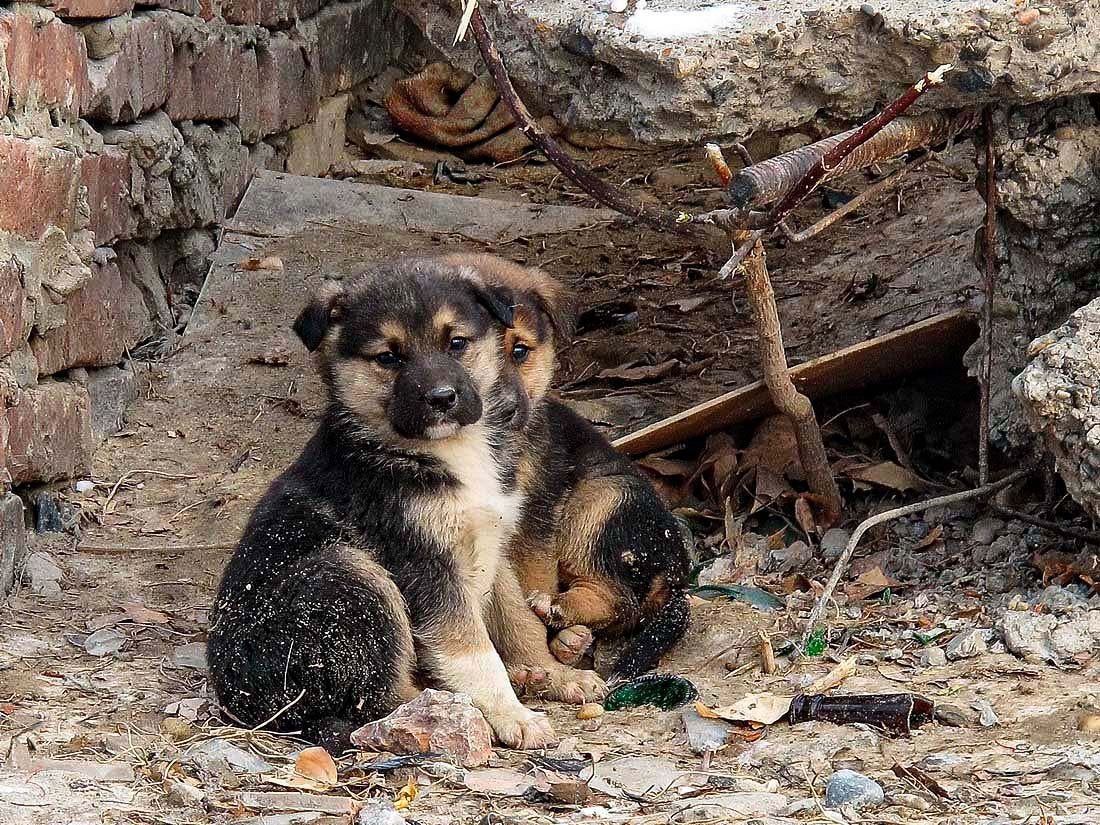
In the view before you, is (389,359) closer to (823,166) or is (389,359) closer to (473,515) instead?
(473,515)

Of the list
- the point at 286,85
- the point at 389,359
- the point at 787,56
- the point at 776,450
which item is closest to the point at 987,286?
the point at 776,450

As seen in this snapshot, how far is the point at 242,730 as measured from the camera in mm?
3922

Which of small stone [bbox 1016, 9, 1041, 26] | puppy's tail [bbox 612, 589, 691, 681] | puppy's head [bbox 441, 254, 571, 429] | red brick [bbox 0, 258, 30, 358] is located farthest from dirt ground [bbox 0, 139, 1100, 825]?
small stone [bbox 1016, 9, 1041, 26]

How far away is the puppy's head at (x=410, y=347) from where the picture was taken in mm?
4113

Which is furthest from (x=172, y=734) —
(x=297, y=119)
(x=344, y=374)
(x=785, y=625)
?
(x=297, y=119)

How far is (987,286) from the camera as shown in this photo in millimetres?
5000

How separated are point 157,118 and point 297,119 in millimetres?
1926

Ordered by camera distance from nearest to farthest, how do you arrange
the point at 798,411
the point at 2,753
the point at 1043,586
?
1. the point at 2,753
2. the point at 1043,586
3. the point at 798,411

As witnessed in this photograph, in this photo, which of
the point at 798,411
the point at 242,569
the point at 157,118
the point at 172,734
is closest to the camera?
the point at 172,734

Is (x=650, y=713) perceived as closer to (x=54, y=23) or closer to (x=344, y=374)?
(x=344, y=374)

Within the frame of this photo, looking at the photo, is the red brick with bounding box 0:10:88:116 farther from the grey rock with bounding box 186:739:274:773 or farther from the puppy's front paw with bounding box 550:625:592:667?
the puppy's front paw with bounding box 550:625:592:667

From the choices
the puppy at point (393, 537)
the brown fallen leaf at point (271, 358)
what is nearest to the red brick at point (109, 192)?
the brown fallen leaf at point (271, 358)

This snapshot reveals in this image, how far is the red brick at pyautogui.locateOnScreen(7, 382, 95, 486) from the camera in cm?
496

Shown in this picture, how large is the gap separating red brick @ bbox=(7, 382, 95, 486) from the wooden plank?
2011 millimetres
